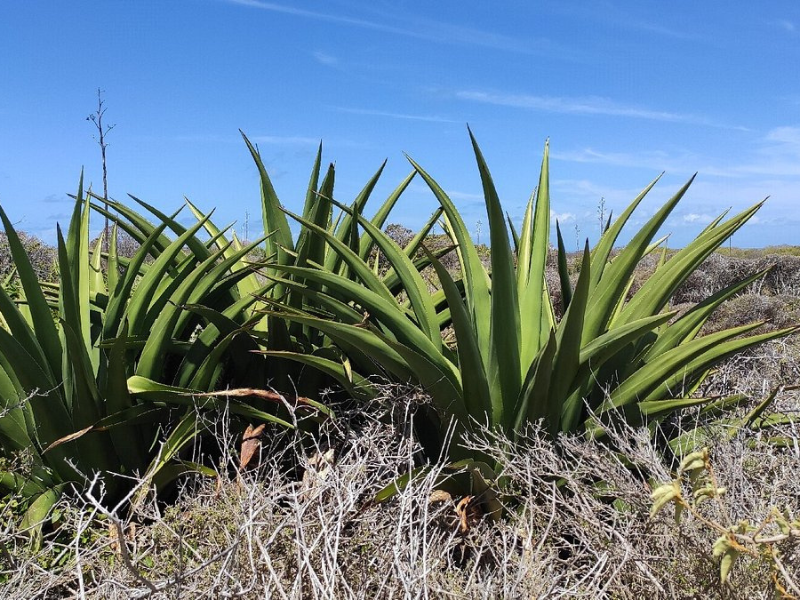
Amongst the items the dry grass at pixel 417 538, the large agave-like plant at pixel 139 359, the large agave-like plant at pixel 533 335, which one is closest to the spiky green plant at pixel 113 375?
the large agave-like plant at pixel 139 359

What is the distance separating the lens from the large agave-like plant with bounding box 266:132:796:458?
233 centimetres

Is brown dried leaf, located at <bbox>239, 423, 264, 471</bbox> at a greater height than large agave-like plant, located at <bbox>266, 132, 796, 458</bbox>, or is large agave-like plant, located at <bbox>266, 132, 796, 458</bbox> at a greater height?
large agave-like plant, located at <bbox>266, 132, 796, 458</bbox>

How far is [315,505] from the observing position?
85.1 inches

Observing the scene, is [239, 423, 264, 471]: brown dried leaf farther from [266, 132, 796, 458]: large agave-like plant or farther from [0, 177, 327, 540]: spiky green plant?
[266, 132, 796, 458]: large agave-like plant

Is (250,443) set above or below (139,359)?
below

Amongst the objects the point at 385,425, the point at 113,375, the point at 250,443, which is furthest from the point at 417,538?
the point at 113,375

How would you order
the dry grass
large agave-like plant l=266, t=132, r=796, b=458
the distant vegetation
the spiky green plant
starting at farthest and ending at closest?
1. the spiky green plant
2. large agave-like plant l=266, t=132, r=796, b=458
3. the distant vegetation
4. the dry grass

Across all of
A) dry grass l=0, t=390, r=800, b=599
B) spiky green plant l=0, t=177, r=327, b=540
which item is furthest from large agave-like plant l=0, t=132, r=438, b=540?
dry grass l=0, t=390, r=800, b=599

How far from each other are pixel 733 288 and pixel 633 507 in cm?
103

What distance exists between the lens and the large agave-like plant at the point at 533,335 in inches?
91.8

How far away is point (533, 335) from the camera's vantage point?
2.65m

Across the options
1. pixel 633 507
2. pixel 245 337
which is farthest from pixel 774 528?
pixel 245 337

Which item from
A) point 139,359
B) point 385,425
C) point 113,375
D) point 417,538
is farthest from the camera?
point 139,359

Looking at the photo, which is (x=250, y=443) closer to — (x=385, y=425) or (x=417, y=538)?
(x=385, y=425)
